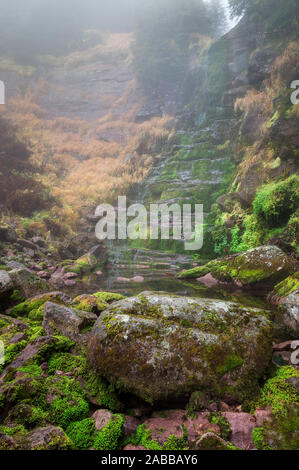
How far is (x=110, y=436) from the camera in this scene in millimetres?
2045

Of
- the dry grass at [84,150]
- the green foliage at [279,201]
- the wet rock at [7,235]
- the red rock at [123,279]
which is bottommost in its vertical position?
the red rock at [123,279]

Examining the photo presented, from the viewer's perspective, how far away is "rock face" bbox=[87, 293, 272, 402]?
2.45 metres

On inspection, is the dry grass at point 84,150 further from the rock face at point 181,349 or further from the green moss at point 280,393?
the green moss at point 280,393

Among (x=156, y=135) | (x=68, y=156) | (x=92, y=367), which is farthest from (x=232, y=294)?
(x=68, y=156)

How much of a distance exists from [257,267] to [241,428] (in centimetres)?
583

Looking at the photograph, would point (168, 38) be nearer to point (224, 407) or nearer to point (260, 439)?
point (224, 407)

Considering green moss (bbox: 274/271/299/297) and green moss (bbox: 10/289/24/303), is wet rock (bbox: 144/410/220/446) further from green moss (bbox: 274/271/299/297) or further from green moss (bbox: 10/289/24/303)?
green moss (bbox: 10/289/24/303)

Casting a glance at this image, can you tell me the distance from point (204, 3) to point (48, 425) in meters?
41.5

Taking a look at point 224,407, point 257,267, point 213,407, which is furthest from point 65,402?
point 257,267

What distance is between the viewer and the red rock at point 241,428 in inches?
79.4

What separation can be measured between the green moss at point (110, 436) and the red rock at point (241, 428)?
3.17 ft

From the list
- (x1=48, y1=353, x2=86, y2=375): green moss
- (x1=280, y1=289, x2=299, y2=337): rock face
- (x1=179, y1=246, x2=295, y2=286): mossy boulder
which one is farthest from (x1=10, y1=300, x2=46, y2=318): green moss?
(x1=179, y1=246, x2=295, y2=286): mossy boulder

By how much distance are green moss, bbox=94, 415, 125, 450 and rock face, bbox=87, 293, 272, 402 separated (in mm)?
365

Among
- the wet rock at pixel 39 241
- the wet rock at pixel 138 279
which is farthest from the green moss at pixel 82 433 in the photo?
the wet rock at pixel 39 241
